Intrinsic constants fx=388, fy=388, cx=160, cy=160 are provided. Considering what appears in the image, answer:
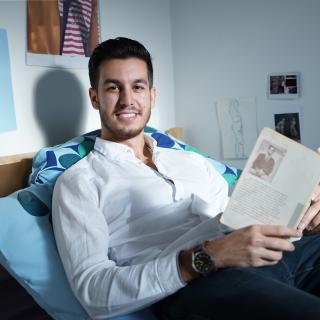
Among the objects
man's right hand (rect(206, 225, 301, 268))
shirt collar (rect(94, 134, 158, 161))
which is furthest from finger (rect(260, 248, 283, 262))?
shirt collar (rect(94, 134, 158, 161))

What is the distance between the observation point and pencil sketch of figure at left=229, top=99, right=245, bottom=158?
1.62 m

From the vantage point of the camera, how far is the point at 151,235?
3.08 feet

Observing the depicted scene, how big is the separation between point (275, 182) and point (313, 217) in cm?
23

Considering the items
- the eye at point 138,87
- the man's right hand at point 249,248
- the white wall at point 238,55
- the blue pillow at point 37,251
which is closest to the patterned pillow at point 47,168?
the blue pillow at point 37,251

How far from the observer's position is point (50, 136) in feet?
4.14

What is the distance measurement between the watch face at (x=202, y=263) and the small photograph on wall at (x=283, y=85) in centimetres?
94

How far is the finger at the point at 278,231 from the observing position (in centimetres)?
71

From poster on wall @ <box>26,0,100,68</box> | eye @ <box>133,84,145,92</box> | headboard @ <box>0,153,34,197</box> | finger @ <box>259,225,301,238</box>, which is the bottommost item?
finger @ <box>259,225,301,238</box>

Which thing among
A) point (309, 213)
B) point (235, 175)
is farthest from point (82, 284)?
point (235, 175)

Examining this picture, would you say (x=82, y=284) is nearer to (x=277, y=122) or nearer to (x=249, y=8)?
(x=277, y=122)

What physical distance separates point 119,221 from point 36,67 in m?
0.57

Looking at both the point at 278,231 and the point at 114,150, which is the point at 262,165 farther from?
the point at 114,150

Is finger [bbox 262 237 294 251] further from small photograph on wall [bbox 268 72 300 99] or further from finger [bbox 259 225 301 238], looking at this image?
small photograph on wall [bbox 268 72 300 99]

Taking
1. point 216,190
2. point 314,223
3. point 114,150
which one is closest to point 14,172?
point 114,150
